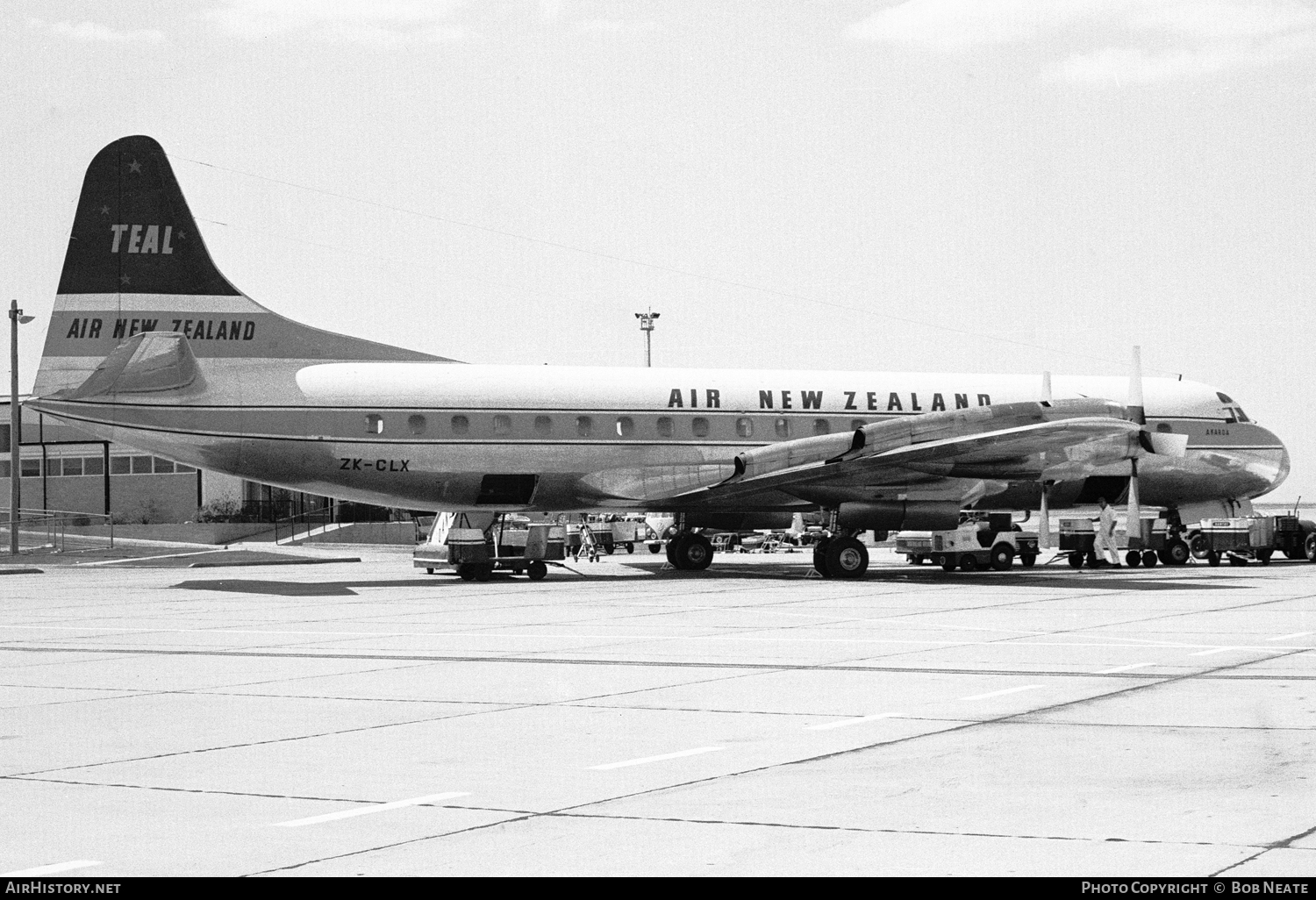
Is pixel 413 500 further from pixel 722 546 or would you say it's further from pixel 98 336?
pixel 722 546

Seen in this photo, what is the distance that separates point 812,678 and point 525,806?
6128 millimetres

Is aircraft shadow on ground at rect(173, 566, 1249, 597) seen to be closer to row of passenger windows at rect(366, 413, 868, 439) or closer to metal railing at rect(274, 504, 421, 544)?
row of passenger windows at rect(366, 413, 868, 439)

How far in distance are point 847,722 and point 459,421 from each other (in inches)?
867

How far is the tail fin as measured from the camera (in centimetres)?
3078

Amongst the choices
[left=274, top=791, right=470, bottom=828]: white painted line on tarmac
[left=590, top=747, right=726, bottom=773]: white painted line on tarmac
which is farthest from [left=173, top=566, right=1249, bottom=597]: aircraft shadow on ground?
[left=274, top=791, right=470, bottom=828]: white painted line on tarmac

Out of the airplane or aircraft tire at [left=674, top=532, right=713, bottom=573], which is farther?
aircraft tire at [left=674, top=532, right=713, bottom=573]

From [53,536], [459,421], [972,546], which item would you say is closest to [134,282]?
[459,421]

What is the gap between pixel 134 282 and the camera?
1220 inches

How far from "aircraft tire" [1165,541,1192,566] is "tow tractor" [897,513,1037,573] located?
378 cm

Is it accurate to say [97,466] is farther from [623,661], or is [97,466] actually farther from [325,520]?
[623,661]

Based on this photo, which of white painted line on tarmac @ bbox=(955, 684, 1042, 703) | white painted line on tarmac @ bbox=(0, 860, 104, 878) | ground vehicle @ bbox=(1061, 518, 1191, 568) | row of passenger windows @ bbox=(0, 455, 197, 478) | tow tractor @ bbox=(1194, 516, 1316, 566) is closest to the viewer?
white painted line on tarmac @ bbox=(0, 860, 104, 878)

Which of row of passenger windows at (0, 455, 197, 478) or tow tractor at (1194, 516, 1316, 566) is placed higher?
row of passenger windows at (0, 455, 197, 478)

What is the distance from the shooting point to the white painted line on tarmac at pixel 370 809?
754 cm
